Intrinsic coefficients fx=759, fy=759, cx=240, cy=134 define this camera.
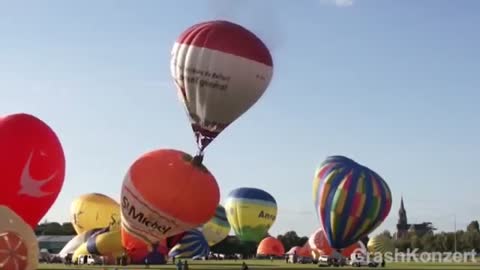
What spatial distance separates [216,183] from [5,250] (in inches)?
573

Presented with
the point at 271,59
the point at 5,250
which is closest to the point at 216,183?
the point at 271,59

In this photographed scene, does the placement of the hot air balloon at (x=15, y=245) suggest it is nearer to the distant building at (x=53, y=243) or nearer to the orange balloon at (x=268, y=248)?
the orange balloon at (x=268, y=248)

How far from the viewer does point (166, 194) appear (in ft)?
90.4

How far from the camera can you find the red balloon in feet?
79.5

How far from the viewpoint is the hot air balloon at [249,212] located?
61.6 m

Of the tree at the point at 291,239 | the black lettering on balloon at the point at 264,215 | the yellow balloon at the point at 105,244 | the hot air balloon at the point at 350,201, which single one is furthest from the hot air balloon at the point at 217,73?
the tree at the point at 291,239

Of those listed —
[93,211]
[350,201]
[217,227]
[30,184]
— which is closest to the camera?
[30,184]

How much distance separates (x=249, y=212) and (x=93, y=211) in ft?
54.4

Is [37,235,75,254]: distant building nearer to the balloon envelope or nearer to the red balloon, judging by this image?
the balloon envelope

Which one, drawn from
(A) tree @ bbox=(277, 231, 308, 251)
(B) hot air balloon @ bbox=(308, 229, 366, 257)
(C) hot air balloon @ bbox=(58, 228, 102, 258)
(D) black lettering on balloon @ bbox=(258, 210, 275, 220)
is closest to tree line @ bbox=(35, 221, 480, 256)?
(A) tree @ bbox=(277, 231, 308, 251)

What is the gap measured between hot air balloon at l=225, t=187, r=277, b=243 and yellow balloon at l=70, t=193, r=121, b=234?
50.8 ft

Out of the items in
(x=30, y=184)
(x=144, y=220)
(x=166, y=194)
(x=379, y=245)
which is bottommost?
(x=379, y=245)

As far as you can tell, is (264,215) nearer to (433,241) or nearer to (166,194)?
(166,194)

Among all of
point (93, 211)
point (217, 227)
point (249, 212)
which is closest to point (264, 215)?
point (249, 212)
